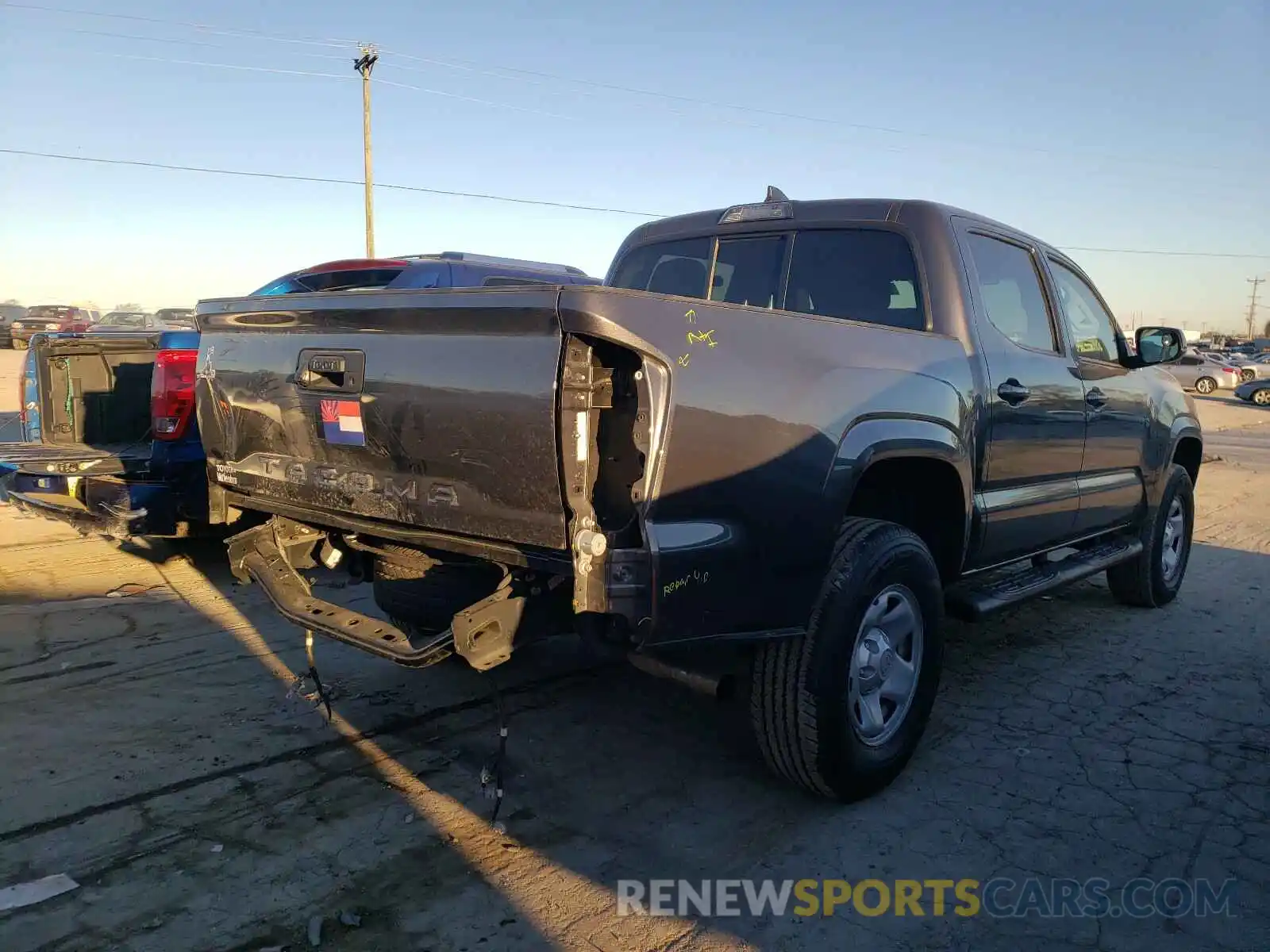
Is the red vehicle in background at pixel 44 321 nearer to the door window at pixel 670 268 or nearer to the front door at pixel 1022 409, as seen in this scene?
the door window at pixel 670 268

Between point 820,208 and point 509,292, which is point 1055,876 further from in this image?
point 820,208

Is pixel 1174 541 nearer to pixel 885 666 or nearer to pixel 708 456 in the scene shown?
pixel 885 666

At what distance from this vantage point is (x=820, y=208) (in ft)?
14.1

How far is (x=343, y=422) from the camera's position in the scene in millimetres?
3170

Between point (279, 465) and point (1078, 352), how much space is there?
12.8 feet

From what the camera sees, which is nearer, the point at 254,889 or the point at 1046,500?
the point at 254,889

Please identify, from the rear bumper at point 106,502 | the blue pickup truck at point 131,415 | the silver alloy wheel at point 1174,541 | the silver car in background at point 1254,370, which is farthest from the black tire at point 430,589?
the silver car in background at point 1254,370

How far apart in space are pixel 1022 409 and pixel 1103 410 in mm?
1067

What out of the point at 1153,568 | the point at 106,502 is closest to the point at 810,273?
the point at 1153,568

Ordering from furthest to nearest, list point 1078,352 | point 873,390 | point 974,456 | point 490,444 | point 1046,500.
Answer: point 1078,352, point 1046,500, point 974,456, point 873,390, point 490,444

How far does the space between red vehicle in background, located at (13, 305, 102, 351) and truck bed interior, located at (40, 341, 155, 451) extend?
986 inches

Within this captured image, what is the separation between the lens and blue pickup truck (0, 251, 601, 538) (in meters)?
5.69

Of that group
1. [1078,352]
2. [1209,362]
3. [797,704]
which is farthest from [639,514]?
[1209,362]

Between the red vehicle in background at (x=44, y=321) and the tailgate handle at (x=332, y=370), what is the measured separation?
29.7 meters
